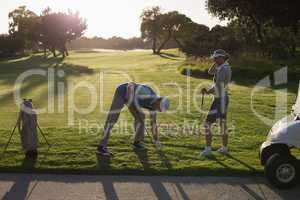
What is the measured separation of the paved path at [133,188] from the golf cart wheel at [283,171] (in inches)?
5.4

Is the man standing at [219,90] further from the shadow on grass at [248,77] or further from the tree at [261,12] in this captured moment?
the tree at [261,12]

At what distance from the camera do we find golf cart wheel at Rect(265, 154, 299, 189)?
7.69 m

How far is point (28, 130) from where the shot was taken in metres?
9.64

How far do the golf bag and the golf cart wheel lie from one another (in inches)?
188

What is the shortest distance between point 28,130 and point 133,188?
3.01 m

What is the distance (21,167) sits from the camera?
8.89 m

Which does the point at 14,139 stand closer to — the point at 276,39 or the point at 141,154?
the point at 141,154

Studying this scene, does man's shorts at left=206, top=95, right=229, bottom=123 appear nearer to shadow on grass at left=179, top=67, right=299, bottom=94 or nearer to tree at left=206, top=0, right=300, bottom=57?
A: shadow on grass at left=179, top=67, right=299, bottom=94


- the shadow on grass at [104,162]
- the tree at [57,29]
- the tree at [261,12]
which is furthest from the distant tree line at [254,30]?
the shadow on grass at [104,162]

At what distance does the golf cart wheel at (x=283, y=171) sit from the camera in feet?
25.2

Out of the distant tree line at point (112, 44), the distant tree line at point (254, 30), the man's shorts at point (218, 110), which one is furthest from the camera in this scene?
the distant tree line at point (112, 44)

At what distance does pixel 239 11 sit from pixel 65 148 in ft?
125

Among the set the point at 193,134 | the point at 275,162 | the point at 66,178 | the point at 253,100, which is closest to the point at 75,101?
the point at 253,100

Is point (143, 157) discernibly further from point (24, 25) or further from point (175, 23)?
point (24, 25)
